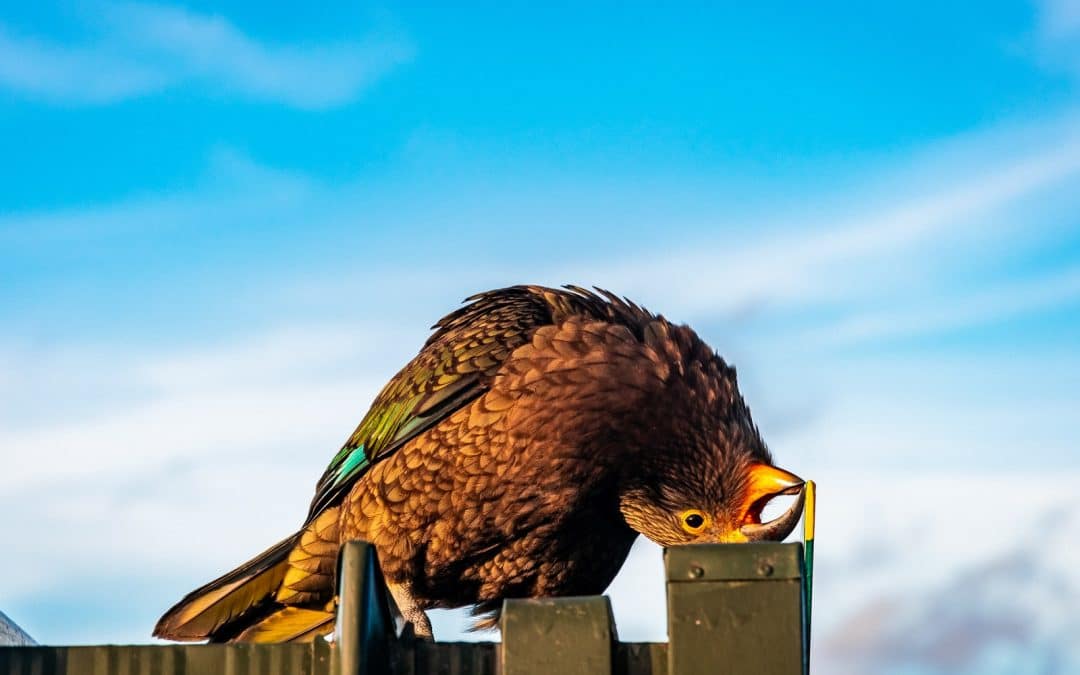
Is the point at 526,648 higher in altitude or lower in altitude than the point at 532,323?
lower

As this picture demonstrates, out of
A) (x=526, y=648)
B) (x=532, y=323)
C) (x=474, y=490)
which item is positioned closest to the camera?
(x=526, y=648)

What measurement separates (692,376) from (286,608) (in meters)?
2.32

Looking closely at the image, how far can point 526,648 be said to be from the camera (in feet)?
13.1

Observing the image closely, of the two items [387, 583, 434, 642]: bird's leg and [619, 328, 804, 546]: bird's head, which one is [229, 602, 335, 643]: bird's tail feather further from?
[619, 328, 804, 546]: bird's head

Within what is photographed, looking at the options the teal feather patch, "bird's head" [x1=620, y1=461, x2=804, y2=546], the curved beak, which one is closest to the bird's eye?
"bird's head" [x1=620, y1=461, x2=804, y2=546]

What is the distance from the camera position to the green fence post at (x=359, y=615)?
408 cm

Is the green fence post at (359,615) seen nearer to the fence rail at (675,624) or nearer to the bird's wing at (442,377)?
the fence rail at (675,624)

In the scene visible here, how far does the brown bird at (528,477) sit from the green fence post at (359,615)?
7.44 feet

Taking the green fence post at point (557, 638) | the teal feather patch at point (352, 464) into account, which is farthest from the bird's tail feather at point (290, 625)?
the green fence post at point (557, 638)

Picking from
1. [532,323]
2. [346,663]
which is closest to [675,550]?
[346,663]

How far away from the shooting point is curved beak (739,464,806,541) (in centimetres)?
653

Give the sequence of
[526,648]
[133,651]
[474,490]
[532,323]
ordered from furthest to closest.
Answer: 1. [532,323]
2. [474,490]
3. [133,651]
4. [526,648]

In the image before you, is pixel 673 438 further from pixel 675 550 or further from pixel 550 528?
pixel 675 550

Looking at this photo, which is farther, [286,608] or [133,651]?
[286,608]
